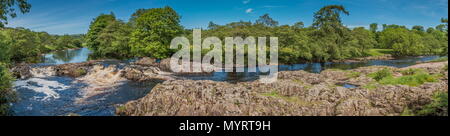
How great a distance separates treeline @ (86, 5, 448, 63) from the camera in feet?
127

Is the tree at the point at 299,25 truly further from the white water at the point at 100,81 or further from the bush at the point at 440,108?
the bush at the point at 440,108

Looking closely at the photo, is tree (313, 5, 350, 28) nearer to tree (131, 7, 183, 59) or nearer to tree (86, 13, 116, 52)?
tree (131, 7, 183, 59)

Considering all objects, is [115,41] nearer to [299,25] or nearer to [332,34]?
[299,25]

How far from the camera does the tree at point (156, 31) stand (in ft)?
125

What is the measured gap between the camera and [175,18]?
40.4m

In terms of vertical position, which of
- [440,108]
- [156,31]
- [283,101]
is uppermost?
[156,31]

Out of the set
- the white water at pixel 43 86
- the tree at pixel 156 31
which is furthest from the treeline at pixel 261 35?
the white water at pixel 43 86

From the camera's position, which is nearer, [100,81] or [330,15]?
[100,81]

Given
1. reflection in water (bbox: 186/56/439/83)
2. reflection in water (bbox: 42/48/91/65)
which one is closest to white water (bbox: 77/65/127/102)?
reflection in water (bbox: 186/56/439/83)

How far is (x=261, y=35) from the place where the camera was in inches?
1718

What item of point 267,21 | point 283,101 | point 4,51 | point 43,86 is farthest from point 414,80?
point 267,21

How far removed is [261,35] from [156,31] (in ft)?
63.8
